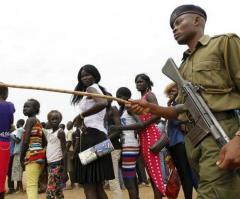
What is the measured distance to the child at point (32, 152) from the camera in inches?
209

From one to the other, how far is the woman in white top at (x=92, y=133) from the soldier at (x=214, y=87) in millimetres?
1736

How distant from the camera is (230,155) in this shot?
216 centimetres

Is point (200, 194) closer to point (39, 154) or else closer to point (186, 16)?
point (186, 16)

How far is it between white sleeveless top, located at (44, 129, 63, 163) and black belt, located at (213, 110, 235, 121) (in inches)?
133

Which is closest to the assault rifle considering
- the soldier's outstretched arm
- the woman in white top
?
the soldier's outstretched arm

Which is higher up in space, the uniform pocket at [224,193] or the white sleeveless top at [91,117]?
the white sleeveless top at [91,117]

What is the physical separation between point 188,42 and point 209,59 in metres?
0.31

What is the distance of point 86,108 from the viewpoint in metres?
4.51

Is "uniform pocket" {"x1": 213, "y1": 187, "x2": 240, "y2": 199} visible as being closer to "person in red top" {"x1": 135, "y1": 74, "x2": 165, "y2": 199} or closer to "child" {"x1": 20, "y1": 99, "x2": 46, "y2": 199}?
"person in red top" {"x1": 135, "y1": 74, "x2": 165, "y2": 199}

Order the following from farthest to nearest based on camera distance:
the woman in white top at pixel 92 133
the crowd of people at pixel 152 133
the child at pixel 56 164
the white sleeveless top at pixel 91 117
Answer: the child at pixel 56 164 < the white sleeveless top at pixel 91 117 < the woman in white top at pixel 92 133 < the crowd of people at pixel 152 133

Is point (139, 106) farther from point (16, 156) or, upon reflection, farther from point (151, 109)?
point (16, 156)

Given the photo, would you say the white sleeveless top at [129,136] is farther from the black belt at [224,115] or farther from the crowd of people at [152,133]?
the black belt at [224,115]

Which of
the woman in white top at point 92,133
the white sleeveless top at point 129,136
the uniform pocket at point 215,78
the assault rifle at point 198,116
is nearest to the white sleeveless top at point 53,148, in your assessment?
the white sleeveless top at point 129,136

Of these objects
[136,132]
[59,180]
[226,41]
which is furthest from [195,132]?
[59,180]
